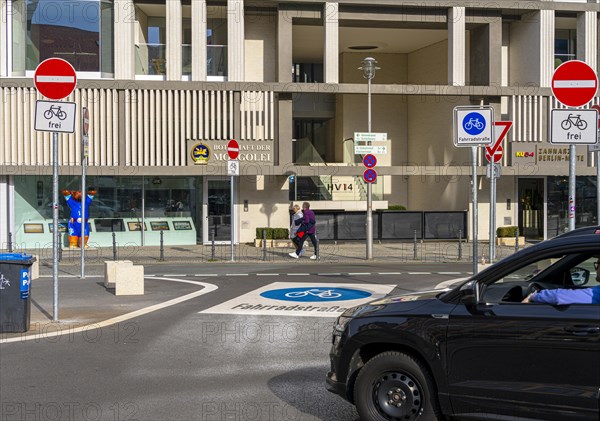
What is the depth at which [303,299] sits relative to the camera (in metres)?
12.9

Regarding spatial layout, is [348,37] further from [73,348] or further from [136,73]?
[73,348]

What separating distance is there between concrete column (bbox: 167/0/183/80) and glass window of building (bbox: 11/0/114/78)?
2103 millimetres

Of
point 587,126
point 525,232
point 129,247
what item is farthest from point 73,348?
point 525,232

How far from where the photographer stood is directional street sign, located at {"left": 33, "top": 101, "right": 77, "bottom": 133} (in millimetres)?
10125

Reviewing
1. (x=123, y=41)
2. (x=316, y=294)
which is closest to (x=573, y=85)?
(x=316, y=294)

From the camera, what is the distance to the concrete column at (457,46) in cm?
2859

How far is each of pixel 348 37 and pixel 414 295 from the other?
28.5 meters

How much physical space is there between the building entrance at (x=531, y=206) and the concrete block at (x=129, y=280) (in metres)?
20.6

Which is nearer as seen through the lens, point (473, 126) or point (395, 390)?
point (395, 390)

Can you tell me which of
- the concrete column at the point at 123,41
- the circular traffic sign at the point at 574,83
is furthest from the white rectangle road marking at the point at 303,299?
the concrete column at the point at 123,41

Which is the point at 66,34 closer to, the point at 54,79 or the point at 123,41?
the point at 123,41

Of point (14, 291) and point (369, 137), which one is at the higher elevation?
point (369, 137)

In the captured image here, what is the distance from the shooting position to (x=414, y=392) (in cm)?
539

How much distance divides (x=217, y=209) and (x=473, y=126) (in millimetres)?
18739
